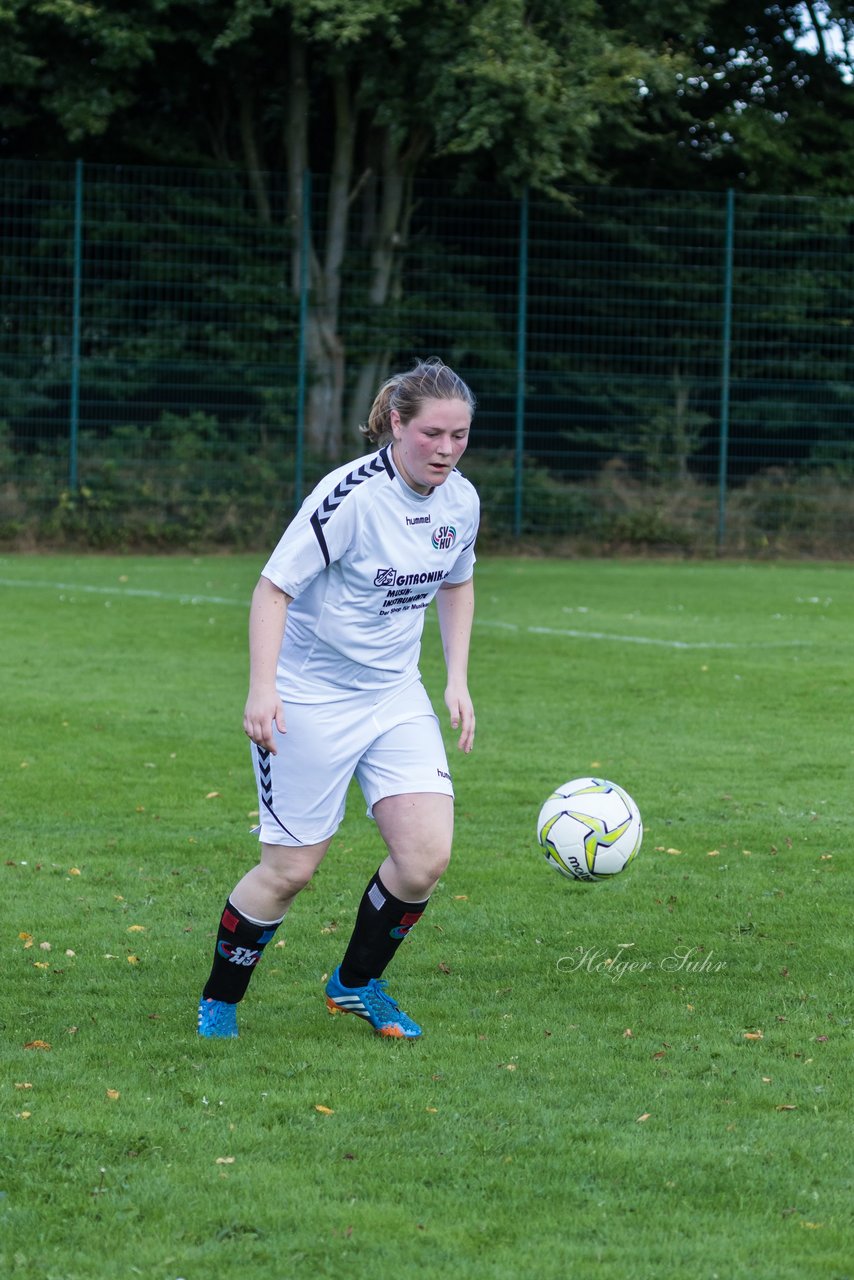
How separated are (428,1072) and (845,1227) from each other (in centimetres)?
132

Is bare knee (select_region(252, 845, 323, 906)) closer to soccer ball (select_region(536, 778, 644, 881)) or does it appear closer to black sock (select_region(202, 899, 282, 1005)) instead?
black sock (select_region(202, 899, 282, 1005))

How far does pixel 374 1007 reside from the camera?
4855mm

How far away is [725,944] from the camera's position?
18.7ft

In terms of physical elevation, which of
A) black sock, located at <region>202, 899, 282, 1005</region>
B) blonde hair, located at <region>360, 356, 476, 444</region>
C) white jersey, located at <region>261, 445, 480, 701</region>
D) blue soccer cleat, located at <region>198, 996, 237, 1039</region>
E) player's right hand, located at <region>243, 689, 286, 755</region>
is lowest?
blue soccer cleat, located at <region>198, 996, 237, 1039</region>

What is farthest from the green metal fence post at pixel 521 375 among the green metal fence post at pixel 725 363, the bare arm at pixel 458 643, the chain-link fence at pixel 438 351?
the bare arm at pixel 458 643

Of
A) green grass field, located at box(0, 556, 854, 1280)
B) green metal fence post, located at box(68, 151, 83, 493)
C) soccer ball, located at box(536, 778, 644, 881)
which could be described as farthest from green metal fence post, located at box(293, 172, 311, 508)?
soccer ball, located at box(536, 778, 644, 881)

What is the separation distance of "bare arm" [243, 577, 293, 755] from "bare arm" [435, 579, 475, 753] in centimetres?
68

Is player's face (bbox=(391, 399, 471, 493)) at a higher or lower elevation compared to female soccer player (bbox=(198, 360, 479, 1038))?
higher

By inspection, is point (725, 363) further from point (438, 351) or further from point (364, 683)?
point (364, 683)

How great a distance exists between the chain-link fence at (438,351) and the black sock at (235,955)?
1680 centimetres

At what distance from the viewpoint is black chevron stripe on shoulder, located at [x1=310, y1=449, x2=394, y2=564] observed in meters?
4.61

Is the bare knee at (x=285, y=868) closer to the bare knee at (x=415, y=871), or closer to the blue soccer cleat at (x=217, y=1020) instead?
the bare knee at (x=415, y=871)

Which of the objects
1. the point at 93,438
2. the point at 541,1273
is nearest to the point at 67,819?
the point at 541,1273

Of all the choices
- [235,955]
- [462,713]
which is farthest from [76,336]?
[235,955]
